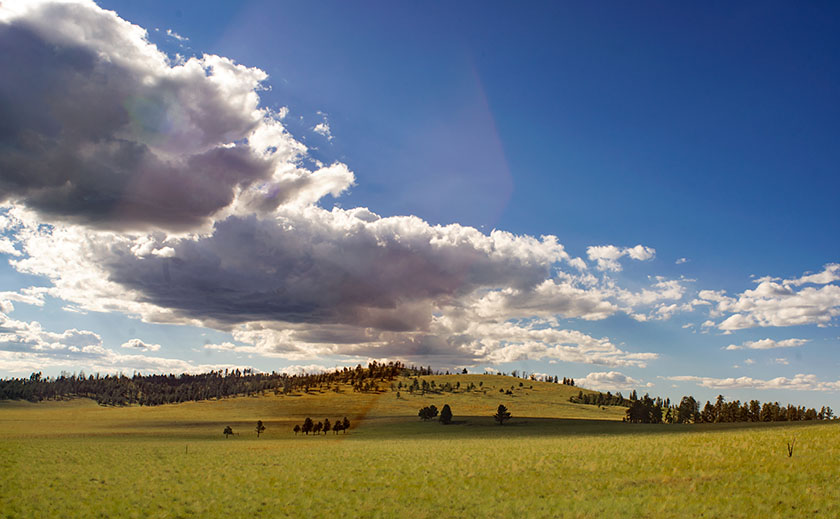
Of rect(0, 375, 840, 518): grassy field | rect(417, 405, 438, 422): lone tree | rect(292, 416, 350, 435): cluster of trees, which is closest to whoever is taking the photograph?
rect(0, 375, 840, 518): grassy field

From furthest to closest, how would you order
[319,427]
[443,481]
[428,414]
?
[428,414] → [319,427] → [443,481]


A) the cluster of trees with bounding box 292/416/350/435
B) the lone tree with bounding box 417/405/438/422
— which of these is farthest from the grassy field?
the lone tree with bounding box 417/405/438/422

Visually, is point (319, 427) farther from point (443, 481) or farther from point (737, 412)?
point (737, 412)

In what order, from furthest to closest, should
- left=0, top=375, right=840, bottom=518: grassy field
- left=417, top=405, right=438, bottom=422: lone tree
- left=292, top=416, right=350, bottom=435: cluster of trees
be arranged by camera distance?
left=417, top=405, right=438, bottom=422: lone tree < left=292, top=416, right=350, bottom=435: cluster of trees < left=0, top=375, right=840, bottom=518: grassy field

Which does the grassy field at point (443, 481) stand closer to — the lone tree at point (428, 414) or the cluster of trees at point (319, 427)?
the cluster of trees at point (319, 427)

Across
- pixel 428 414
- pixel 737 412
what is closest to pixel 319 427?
pixel 428 414

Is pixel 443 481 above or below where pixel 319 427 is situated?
above

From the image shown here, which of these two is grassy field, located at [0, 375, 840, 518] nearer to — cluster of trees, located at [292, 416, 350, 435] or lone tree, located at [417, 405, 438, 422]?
cluster of trees, located at [292, 416, 350, 435]

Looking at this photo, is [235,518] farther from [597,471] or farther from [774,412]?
[774,412]

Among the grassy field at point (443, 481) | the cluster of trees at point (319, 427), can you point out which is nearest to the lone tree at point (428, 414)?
the cluster of trees at point (319, 427)

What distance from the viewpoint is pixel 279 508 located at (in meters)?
26.2

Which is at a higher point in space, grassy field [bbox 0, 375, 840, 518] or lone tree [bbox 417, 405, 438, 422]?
grassy field [bbox 0, 375, 840, 518]

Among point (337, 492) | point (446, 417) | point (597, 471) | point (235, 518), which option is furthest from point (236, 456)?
point (446, 417)

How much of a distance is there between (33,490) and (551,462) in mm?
33308
